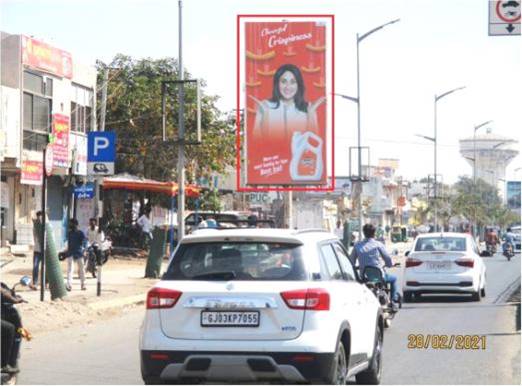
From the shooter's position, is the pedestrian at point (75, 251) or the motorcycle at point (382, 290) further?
the pedestrian at point (75, 251)

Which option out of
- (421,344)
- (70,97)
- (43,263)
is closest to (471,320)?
(421,344)

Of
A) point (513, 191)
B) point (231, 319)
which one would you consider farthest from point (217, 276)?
point (513, 191)

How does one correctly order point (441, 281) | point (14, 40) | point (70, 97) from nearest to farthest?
point (441, 281)
point (14, 40)
point (70, 97)

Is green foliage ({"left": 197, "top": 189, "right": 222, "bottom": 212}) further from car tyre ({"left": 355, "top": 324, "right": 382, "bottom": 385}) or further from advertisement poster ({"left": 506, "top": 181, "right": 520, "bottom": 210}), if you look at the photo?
advertisement poster ({"left": 506, "top": 181, "right": 520, "bottom": 210})

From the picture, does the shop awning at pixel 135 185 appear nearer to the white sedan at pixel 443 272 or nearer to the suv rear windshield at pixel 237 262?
the white sedan at pixel 443 272

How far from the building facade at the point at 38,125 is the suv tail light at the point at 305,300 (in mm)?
22502

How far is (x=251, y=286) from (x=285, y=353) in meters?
0.67

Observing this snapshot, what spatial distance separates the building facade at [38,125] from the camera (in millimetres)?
34531

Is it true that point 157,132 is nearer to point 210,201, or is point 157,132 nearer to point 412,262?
point 210,201

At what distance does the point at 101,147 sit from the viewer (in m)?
23.1

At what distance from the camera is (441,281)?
937 inches

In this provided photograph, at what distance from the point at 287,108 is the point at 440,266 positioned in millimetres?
20017

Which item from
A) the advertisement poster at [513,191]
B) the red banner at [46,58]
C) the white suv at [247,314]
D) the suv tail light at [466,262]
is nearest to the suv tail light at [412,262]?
the suv tail light at [466,262]

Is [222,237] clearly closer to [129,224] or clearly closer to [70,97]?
[70,97]
